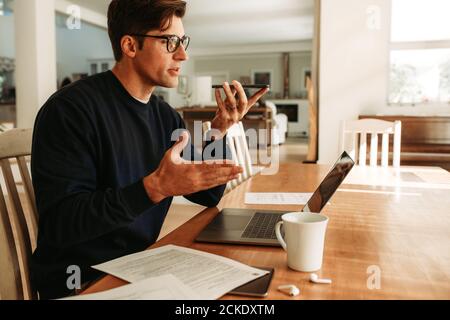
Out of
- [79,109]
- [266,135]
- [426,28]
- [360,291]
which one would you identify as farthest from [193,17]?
[360,291]

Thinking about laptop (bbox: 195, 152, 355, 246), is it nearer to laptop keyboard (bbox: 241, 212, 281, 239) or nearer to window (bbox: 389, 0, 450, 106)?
laptop keyboard (bbox: 241, 212, 281, 239)

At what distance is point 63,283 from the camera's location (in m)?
1.08

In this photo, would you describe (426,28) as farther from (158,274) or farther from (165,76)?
(158,274)

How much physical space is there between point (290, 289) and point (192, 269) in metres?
0.18

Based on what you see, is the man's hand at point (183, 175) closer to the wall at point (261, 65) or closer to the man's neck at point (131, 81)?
the man's neck at point (131, 81)

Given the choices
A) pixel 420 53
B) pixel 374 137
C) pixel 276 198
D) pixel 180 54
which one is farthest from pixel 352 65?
pixel 180 54

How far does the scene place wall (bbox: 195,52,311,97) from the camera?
12320 millimetres

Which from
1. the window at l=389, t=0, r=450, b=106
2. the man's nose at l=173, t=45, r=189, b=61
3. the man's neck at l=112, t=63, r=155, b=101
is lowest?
the man's neck at l=112, t=63, r=155, b=101

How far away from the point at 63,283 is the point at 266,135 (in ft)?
21.9

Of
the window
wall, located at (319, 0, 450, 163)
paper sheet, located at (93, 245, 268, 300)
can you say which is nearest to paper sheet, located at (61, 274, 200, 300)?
paper sheet, located at (93, 245, 268, 300)

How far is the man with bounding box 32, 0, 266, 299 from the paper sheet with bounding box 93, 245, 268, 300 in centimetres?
11

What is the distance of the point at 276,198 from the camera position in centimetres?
141

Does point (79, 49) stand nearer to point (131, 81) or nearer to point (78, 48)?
point (78, 48)

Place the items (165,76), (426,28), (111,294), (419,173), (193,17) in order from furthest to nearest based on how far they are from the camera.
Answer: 1. (193,17)
2. (426,28)
3. (419,173)
4. (165,76)
5. (111,294)
